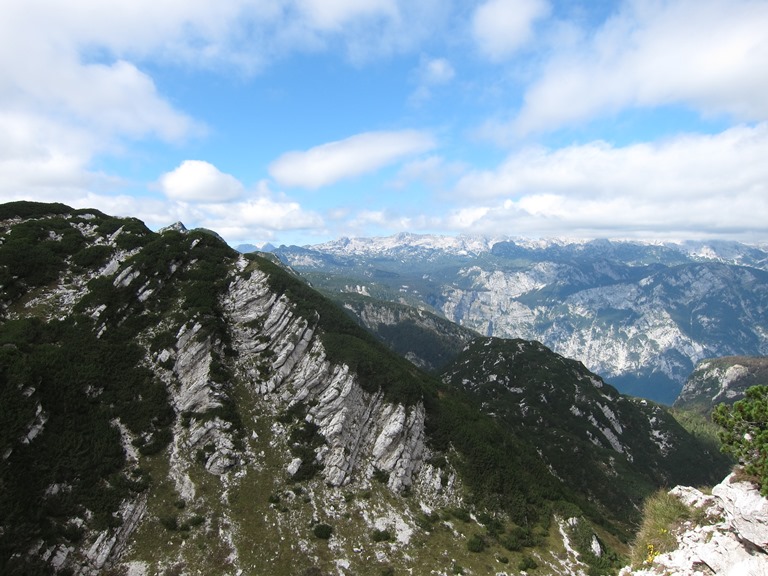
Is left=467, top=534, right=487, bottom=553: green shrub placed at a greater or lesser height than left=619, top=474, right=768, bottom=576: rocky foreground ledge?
lesser

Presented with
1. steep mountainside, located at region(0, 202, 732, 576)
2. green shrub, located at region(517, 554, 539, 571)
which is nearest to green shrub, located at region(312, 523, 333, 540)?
steep mountainside, located at region(0, 202, 732, 576)

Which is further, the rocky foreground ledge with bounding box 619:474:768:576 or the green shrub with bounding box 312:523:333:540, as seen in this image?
the green shrub with bounding box 312:523:333:540

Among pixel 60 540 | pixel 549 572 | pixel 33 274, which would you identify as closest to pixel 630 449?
pixel 549 572

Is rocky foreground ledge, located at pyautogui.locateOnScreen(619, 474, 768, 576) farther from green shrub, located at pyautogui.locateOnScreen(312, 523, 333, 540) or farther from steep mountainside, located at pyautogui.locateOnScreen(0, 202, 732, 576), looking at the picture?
green shrub, located at pyautogui.locateOnScreen(312, 523, 333, 540)

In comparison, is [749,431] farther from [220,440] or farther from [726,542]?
[220,440]

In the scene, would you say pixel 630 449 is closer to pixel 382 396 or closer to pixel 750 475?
pixel 382 396

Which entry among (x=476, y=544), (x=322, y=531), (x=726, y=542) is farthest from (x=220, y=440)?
(x=726, y=542)

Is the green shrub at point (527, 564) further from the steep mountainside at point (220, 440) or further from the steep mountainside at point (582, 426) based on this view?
the steep mountainside at point (582, 426)

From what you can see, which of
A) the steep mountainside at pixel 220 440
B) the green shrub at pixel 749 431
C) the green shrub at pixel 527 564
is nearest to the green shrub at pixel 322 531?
the steep mountainside at pixel 220 440
